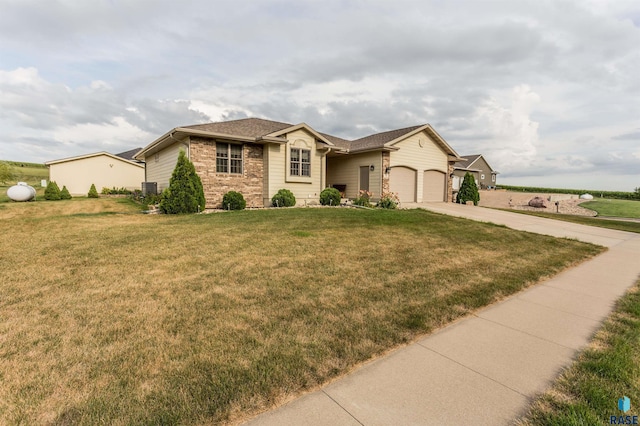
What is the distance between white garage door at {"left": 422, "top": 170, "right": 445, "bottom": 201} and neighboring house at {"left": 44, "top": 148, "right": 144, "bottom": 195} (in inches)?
1024

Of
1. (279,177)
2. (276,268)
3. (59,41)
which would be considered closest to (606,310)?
(276,268)

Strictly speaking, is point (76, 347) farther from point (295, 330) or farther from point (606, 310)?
point (606, 310)

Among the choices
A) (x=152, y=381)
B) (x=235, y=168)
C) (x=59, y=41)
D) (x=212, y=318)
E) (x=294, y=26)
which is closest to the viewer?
(x=152, y=381)

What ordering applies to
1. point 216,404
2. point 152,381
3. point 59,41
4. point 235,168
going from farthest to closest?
point 235,168 → point 59,41 → point 152,381 → point 216,404

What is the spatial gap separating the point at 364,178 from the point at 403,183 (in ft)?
8.78

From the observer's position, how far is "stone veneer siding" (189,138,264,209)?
1380 cm

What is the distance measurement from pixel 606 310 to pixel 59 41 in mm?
16467

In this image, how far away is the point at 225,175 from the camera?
47.9 ft

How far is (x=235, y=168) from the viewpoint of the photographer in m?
15.0

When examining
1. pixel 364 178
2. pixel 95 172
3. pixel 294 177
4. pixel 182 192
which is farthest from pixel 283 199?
pixel 95 172

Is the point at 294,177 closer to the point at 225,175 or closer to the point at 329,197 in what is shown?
the point at 329,197

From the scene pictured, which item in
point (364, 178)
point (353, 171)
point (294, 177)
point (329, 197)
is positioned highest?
point (353, 171)

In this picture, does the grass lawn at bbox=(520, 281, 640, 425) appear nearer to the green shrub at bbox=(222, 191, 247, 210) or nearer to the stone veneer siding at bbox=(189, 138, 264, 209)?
the green shrub at bbox=(222, 191, 247, 210)

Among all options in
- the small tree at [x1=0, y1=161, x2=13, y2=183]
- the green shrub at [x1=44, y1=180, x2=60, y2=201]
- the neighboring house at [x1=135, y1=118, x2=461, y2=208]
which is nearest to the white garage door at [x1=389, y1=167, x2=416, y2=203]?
the neighboring house at [x1=135, y1=118, x2=461, y2=208]
